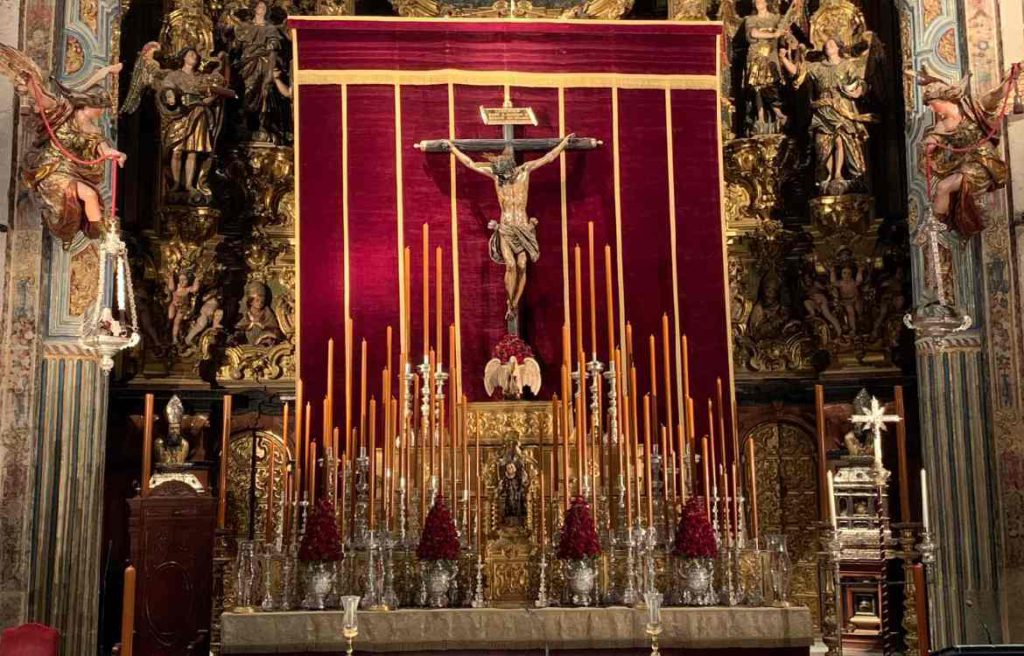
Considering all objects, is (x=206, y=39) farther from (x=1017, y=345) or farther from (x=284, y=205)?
(x=1017, y=345)

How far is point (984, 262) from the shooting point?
1230 cm

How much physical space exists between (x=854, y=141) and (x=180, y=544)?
25.4 ft

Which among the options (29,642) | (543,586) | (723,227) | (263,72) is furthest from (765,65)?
(29,642)

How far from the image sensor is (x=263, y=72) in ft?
48.2

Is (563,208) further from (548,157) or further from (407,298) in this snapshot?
(407,298)

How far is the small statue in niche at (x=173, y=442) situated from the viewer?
1325cm

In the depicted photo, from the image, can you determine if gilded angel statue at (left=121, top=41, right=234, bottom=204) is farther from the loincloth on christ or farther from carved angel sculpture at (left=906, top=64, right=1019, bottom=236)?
carved angel sculpture at (left=906, top=64, right=1019, bottom=236)

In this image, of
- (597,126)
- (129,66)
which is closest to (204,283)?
(129,66)

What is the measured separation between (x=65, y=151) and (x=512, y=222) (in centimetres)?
421

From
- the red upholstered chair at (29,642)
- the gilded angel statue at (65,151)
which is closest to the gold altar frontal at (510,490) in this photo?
the red upholstered chair at (29,642)

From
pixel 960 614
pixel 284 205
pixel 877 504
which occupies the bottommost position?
pixel 960 614

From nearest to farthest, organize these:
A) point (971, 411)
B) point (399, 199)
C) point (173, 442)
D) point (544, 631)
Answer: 1. point (544, 631)
2. point (971, 411)
3. point (173, 442)
4. point (399, 199)

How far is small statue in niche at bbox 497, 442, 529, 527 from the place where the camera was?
35.8 ft

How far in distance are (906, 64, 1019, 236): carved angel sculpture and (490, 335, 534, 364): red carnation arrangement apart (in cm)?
389
